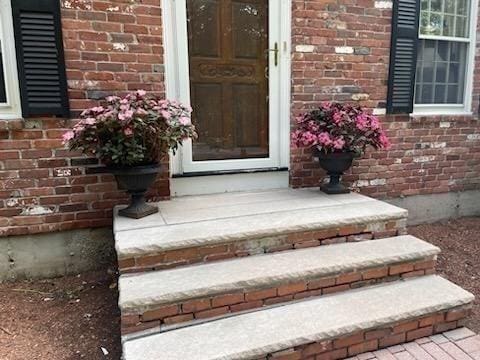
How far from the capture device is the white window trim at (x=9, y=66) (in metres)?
2.32

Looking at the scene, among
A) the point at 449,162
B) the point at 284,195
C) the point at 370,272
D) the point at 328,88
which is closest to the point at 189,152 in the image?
the point at 284,195

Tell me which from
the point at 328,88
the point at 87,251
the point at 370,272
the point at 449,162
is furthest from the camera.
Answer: the point at 449,162

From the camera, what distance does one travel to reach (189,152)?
9.50ft

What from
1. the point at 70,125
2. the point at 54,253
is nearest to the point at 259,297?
the point at 54,253

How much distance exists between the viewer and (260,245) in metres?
2.15

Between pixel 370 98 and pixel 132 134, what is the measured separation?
217 centimetres

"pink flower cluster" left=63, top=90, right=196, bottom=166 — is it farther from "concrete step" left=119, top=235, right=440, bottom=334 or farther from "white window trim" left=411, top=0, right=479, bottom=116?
"white window trim" left=411, top=0, right=479, bottom=116

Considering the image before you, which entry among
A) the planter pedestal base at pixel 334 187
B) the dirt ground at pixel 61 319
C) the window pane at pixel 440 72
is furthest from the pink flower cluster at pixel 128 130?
the window pane at pixel 440 72

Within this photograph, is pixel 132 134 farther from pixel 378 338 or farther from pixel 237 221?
pixel 378 338

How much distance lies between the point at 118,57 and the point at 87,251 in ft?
4.55

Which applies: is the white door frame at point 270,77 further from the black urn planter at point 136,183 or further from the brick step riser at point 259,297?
the brick step riser at point 259,297

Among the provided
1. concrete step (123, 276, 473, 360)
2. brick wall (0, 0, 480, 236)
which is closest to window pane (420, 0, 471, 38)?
brick wall (0, 0, 480, 236)

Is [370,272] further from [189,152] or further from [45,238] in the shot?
[45,238]

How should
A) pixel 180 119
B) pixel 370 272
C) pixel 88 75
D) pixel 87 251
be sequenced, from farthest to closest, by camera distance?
pixel 87 251
pixel 88 75
pixel 180 119
pixel 370 272
